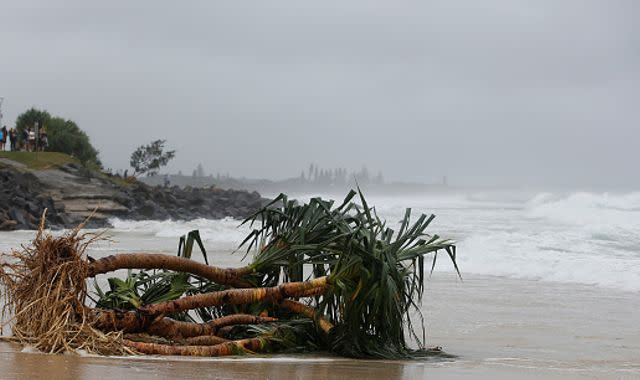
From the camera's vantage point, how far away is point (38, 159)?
145 ft

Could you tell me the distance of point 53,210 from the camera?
33.4m

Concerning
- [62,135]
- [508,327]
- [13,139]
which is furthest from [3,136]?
[508,327]

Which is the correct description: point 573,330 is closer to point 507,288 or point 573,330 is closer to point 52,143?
point 507,288

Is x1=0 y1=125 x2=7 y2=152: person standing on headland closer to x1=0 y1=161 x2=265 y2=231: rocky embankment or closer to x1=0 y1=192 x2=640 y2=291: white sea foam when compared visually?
x1=0 y1=161 x2=265 y2=231: rocky embankment

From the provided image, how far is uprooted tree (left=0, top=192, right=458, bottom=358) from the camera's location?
5.57 m

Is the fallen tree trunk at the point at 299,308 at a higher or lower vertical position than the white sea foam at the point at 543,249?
lower

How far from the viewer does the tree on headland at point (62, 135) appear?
176 ft

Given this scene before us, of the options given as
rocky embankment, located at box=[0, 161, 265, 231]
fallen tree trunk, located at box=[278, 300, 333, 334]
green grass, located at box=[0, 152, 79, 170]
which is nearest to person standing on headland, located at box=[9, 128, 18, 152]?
green grass, located at box=[0, 152, 79, 170]

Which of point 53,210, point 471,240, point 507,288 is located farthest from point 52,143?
point 507,288

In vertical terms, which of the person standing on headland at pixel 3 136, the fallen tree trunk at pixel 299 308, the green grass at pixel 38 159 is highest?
the person standing on headland at pixel 3 136

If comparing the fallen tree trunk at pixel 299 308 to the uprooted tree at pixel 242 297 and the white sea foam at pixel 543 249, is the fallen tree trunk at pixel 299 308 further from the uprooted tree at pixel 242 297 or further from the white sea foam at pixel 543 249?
the white sea foam at pixel 543 249

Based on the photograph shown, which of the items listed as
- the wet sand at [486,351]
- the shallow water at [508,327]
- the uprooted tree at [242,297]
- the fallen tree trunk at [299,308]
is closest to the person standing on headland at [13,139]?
the shallow water at [508,327]

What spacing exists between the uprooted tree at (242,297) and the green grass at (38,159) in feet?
123

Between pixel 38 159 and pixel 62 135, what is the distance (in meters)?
9.81
